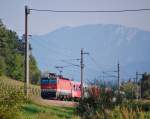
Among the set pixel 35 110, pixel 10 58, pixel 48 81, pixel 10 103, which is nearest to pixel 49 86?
pixel 48 81

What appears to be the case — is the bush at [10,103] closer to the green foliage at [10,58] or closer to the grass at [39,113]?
the grass at [39,113]

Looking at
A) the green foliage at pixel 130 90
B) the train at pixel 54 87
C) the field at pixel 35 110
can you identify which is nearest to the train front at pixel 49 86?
the train at pixel 54 87

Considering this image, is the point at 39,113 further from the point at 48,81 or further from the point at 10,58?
the point at 10,58

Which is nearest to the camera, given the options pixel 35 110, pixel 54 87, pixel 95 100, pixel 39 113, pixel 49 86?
pixel 39 113

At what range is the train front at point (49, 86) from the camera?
57.8 metres

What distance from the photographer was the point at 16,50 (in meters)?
115

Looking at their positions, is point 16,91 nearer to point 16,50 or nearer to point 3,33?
point 3,33

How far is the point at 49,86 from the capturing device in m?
57.9

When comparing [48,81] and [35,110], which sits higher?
[48,81]

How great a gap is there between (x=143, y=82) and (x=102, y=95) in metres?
98.6

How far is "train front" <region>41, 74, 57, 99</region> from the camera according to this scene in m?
57.8

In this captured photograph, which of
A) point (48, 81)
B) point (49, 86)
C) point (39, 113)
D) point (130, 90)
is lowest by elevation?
point (39, 113)

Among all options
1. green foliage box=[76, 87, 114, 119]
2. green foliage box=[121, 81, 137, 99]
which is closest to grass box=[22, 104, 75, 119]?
green foliage box=[76, 87, 114, 119]

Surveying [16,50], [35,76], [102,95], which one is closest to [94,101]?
[102,95]
